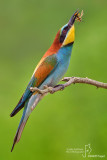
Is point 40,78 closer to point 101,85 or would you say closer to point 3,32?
point 101,85

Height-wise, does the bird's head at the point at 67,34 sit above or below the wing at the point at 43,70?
above

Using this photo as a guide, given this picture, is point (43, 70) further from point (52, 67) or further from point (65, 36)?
point (65, 36)

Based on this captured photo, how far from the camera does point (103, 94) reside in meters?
3.70

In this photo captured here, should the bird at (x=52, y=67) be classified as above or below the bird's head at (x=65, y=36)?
below

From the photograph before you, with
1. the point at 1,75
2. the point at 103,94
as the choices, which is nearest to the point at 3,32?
the point at 1,75

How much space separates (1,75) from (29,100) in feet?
4.38

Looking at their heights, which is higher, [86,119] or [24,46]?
[24,46]

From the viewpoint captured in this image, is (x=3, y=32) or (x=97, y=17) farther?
(x=3, y=32)

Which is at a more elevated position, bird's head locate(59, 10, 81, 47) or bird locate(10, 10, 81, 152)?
bird's head locate(59, 10, 81, 47)

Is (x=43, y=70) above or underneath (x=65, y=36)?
underneath

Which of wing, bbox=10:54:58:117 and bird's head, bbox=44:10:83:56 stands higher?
bird's head, bbox=44:10:83:56

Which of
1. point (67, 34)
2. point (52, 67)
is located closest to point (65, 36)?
point (67, 34)

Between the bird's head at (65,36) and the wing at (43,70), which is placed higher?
the bird's head at (65,36)

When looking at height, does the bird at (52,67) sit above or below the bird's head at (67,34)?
below
